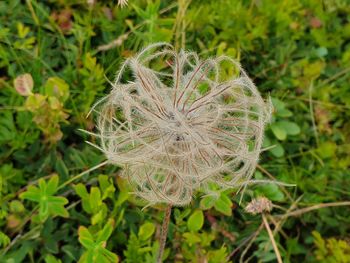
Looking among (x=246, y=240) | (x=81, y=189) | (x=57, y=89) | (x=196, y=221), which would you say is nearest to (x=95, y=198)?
(x=81, y=189)

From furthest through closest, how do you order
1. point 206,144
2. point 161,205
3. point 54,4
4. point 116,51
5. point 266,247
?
point 54,4, point 116,51, point 266,247, point 161,205, point 206,144

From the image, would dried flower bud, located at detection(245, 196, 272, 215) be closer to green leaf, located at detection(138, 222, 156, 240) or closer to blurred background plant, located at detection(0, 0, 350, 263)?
blurred background plant, located at detection(0, 0, 350, 263)

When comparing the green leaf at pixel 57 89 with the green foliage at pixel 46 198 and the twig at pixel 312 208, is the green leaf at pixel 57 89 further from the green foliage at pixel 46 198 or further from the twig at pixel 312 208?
the twig at pixel 312 208

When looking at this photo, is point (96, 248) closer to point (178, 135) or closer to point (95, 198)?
point (95, 198)

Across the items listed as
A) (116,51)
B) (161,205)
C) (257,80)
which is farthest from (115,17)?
(161,205)

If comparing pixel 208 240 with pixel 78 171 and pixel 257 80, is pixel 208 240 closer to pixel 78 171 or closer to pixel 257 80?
pixel 78 171

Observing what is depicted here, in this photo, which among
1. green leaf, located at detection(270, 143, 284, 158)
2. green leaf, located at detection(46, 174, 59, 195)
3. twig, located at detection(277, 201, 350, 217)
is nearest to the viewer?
green leaf, located at detection(46, 174, 59, 195)

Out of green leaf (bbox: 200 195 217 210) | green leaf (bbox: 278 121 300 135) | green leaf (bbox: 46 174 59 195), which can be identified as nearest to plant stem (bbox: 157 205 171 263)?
green leaf (bbox: 200 195 217 210)
